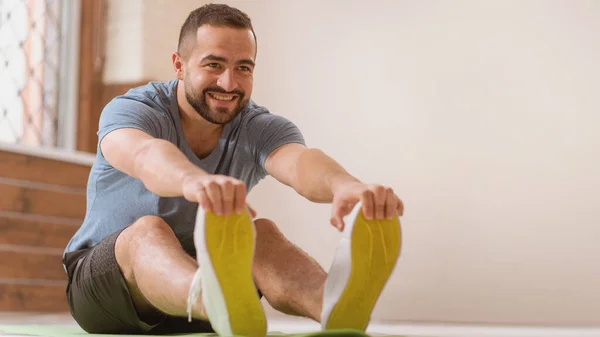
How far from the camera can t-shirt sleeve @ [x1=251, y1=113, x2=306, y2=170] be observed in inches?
70.6

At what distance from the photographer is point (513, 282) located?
3564mm

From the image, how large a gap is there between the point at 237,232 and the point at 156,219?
305mm

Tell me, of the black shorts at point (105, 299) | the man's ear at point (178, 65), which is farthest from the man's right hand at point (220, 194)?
the man's ear at point (178, 65)

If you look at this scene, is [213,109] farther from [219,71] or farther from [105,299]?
[105,299]

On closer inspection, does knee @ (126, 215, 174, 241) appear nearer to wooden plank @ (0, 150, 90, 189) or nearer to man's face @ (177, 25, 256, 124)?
man's face @ (177, 25, 256, 124)

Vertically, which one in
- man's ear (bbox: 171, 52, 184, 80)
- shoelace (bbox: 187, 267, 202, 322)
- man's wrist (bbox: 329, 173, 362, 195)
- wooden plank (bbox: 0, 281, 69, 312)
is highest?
man's ear (bbox: 171, 52, 184, 80)

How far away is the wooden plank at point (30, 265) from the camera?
3.44 m

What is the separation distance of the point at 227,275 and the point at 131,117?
0.50 metres

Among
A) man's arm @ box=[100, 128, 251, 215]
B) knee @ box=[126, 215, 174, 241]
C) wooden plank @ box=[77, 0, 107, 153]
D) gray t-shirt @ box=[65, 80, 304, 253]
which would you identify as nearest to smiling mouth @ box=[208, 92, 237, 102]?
gray t-shirt @ box=[65, 80, 304, 253]

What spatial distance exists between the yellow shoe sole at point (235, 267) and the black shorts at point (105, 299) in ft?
1.11

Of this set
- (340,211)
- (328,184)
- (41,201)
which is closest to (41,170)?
(41,201)

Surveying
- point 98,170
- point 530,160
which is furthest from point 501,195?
point 98,170

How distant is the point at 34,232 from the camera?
3588 millimetres

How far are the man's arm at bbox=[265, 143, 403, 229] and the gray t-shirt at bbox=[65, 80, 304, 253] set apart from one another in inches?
2.6
